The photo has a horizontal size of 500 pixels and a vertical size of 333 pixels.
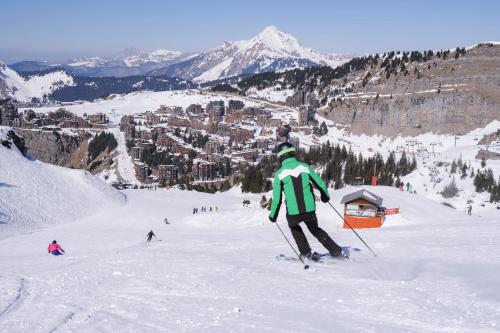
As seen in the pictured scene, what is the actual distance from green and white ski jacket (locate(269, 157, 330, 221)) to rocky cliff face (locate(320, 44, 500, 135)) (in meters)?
157

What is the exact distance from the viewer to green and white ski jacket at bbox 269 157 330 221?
8.16 meters

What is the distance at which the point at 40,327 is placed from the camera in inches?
197

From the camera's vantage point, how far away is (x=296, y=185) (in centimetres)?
816

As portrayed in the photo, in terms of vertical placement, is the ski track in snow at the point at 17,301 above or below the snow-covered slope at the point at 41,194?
above

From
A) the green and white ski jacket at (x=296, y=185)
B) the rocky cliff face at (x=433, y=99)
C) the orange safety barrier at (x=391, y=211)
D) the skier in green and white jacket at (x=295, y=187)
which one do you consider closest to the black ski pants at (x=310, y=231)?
the skier in green and white jacket at (x=295, y=187)

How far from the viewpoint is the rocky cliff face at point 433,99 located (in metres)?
152

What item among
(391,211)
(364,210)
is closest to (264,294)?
(364,210)

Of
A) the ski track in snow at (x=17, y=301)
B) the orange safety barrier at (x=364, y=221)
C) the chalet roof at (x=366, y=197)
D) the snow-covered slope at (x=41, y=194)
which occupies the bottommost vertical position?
the snow-covered slope at (x=41, y=194)

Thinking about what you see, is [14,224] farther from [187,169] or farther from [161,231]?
[187,169]

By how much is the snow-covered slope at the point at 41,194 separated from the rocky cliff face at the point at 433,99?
130 metres

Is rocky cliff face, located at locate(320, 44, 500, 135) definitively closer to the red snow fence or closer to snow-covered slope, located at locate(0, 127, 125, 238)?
snow-covered slope, located at locate(0, 127, 125, 238)

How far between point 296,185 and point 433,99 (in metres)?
165

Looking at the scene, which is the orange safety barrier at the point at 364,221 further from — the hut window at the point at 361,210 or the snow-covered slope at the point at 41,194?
the snow-covered slope at the point at 41,194

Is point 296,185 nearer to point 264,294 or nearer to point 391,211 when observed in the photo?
point 264,294
